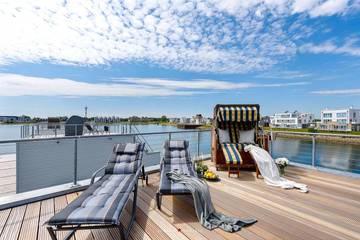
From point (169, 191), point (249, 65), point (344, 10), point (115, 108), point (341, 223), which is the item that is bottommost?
point (341, 223)

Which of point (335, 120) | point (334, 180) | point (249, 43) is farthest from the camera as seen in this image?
point (335, 120)

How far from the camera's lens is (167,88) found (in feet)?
52.6

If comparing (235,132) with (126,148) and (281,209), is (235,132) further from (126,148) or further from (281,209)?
(126,148)

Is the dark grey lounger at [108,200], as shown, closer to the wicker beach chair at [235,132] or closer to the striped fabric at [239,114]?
the wicker beach chair at [235,132]

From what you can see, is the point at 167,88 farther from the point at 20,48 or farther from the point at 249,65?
the point at 20,48

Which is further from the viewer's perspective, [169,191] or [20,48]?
[20,48]

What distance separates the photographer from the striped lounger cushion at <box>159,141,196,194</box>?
2.55m

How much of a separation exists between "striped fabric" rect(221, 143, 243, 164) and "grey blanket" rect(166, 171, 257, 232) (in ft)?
5.32

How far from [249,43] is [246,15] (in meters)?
1.90

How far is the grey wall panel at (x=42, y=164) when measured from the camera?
530 centimetres

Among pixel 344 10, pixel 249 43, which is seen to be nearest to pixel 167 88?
pixel 249 43

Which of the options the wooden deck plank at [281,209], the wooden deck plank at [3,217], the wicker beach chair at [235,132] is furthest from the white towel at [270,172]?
the wooden deck plank at [3,217]

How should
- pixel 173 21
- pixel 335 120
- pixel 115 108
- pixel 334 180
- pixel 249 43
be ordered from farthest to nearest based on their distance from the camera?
1. pixel 335 120
2. pixel 115 108
3. pixel 249 43
4. pixel 173 21
5. pixel 334 180

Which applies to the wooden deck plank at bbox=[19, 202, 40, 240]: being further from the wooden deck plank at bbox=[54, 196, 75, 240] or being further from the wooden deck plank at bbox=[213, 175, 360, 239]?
the wooden deck plank at bbox=[213, 175, 360, 239]
